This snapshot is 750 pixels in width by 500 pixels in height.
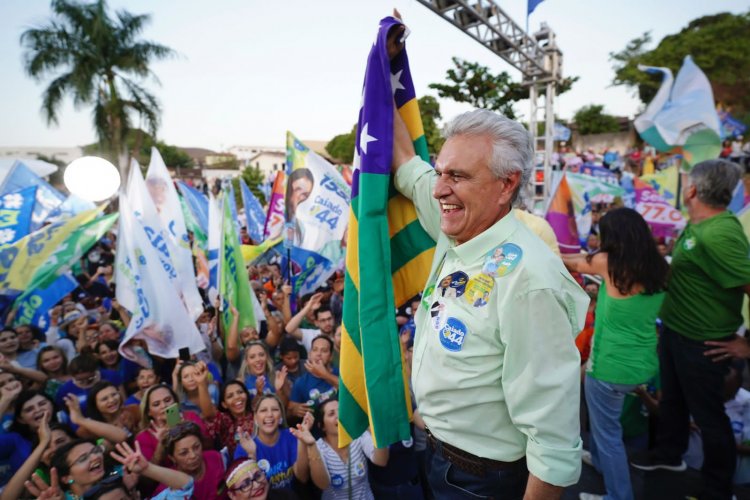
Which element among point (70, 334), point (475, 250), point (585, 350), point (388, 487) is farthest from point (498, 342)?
point (70, 334)

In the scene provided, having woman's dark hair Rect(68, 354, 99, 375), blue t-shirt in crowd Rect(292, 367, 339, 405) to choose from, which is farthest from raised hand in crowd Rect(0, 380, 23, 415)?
blue t-shirt in crowd Rect(292, 367, 339, 405)

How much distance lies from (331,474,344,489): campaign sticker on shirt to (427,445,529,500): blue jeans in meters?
1.46

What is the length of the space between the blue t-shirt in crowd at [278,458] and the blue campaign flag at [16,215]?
11.8 feet

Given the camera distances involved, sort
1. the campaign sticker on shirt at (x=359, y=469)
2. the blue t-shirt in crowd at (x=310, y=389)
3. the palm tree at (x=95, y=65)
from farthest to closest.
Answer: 1. the palm tree at (x=95, y=65)
2. the blue t-shirt in crowd at (x=310, y=389)
3. the campaign sticker on shirt at (x=359, y=469)

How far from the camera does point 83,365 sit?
3.74 metres

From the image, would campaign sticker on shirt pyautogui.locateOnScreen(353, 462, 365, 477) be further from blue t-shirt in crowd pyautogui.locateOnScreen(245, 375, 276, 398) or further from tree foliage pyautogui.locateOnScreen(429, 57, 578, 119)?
tree foliage pyautogui.locateOnScreen(429, 57, 578, 119)

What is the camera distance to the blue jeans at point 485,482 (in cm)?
131

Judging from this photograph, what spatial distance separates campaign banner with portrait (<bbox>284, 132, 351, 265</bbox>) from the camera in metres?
5.27

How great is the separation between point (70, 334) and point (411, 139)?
501 centimetres

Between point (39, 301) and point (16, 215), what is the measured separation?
4.05 ft

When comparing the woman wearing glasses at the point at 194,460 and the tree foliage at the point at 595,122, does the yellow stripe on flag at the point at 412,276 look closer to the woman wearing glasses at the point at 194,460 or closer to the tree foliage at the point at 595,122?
the woman wearing glasses at the point at 194,460

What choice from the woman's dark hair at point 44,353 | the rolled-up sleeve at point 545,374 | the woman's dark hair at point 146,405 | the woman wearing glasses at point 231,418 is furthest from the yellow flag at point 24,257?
the rolled-up sleeve at point 545,374

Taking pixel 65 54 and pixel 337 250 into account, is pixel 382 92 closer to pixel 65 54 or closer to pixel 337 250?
pixel 337 250

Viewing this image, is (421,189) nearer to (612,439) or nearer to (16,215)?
(612,439)
